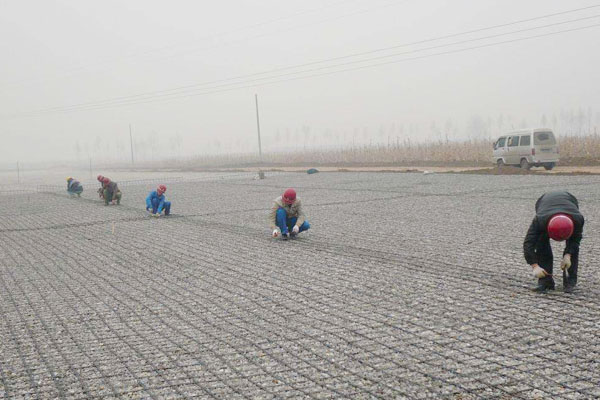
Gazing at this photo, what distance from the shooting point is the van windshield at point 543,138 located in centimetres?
2533

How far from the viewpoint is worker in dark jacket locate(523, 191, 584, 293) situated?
6023 millimetres

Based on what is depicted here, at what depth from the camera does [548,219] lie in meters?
6.14

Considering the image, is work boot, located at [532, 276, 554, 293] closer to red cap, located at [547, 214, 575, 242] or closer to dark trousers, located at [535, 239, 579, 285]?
dark trousers, located at [535, 239, 579, 285]

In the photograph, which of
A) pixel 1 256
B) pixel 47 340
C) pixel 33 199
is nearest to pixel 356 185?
pixel 33 199

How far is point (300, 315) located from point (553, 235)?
258 cm

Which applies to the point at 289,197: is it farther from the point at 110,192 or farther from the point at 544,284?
the point at 110,192

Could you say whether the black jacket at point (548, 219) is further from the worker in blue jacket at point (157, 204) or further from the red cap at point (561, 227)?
the worker in blue jacket at point (157, 204)

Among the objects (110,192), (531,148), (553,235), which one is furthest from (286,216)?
(531,148)

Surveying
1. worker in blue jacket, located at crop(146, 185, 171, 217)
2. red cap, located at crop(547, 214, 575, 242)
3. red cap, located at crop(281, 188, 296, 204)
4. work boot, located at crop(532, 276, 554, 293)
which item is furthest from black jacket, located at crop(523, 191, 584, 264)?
worker in blue jacket, located at crop(146, 185, 171, 217)

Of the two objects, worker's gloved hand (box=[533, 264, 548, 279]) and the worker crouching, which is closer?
worker's gloved hand (box=[533, 264, 548, 279])

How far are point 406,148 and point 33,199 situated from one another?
82.9 feet

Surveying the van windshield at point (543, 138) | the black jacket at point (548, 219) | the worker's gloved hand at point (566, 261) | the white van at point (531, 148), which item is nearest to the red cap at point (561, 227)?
the black jacket at point (548, 219)

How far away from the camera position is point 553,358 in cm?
479

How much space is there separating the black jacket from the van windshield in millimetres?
20181
